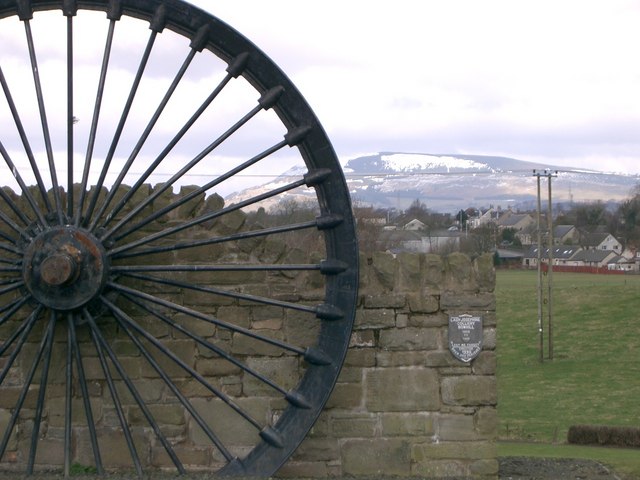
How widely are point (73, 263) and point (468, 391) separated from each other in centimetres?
297

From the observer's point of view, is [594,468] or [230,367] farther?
[594,468]

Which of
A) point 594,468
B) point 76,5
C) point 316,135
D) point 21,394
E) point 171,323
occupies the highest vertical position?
point 76,5

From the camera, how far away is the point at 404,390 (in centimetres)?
768

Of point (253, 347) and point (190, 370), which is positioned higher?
point (253, 347)

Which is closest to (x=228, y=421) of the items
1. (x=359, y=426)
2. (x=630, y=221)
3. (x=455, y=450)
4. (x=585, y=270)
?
(x=359, y=426)

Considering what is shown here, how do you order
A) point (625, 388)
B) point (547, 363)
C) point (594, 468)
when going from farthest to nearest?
point (547, 363) → point (625, 388) → point (594, 468)

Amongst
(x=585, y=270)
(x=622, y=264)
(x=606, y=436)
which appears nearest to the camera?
(x=606, y=436)

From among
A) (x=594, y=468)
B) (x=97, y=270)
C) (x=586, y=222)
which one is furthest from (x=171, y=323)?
(x=586, y=222)

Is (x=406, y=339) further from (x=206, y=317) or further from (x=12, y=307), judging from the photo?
(x=12, y=307)

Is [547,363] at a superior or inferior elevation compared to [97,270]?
inferior

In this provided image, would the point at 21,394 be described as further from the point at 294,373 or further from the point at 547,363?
the point at 547,363

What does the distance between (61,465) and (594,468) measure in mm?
4305

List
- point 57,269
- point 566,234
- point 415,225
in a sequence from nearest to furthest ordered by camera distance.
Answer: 1. point 57,269
2. point 415,225
3. point 566,234

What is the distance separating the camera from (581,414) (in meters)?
24.1
